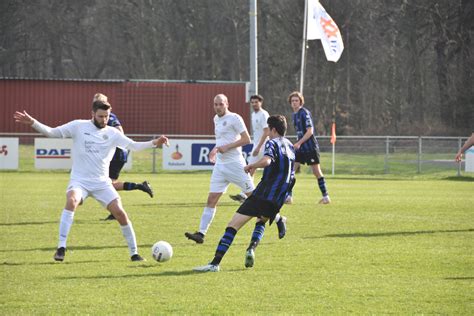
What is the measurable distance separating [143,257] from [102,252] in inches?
26.9

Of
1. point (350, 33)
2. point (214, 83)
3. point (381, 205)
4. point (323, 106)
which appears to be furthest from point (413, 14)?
point (381, 205)

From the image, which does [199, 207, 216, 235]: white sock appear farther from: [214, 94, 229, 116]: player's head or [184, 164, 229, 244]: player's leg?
[214, 94, 229, 116]: player's head

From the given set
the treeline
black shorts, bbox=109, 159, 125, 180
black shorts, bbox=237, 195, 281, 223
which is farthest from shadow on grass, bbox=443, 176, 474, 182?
black shorts, bbox=237, 195, 281, 223

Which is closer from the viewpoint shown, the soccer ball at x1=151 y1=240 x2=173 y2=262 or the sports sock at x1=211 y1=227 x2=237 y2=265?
the sports sock at x1=211 y1=227 x2=237 y2=265

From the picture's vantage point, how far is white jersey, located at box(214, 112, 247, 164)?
13502 mm

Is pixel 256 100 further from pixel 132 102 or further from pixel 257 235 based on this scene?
pixel 132 102

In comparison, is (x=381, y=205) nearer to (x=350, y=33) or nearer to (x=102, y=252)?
(x=102, y=252)

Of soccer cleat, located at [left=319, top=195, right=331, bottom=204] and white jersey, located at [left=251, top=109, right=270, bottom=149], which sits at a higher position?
white jersey, located at [left=251, top=109, right=270, bottom=149]

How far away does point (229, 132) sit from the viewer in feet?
45.2

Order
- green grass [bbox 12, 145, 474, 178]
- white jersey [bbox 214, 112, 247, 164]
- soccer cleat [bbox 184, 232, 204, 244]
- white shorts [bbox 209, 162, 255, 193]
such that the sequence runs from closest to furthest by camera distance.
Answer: soccer cleat [bbox 184, 232, 204, 244] → white shorts [bbox 209, 162, 255, 193] → white jersey [bbox 214, 112, 247, 164] → green grass [bbox 12, 145, 474, 178]

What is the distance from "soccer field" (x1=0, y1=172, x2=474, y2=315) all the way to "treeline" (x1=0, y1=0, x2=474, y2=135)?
3482cm

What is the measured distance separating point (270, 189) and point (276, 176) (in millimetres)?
162

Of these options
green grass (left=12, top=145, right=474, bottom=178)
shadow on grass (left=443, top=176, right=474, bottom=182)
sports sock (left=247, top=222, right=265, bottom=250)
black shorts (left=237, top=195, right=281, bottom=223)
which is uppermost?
black shorts (left=237, top=195, right=281, bottom=223)

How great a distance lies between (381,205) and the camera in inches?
772
